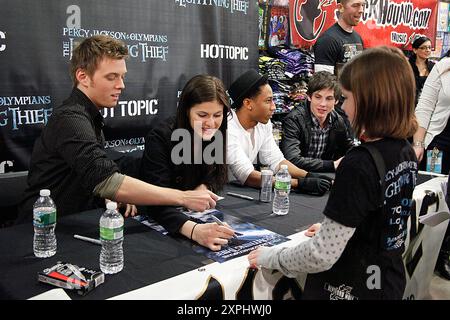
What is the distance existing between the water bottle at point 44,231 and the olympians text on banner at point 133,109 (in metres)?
1.44

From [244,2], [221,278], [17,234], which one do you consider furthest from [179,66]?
[221,278]

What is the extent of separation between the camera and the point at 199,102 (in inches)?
72.5

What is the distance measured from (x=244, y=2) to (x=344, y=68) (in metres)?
2.68

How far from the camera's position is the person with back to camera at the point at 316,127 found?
2900 mm

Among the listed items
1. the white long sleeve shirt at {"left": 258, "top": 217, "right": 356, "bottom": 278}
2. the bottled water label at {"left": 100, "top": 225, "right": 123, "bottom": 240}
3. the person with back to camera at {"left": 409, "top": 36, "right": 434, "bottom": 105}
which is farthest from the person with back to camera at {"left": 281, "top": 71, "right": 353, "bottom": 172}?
the person with back to camera at {"left": 409, "top": 36, "right": 434, "bottom": 105}

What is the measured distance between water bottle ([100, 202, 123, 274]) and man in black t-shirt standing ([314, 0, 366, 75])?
2.79m

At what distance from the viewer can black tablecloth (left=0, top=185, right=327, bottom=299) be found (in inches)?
48.0

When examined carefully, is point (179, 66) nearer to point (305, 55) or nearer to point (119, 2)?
point (119, 2)

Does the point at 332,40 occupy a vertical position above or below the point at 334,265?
above

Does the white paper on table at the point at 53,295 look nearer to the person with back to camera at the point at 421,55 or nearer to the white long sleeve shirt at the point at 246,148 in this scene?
the white long sleeve shirt at the point at 246,148

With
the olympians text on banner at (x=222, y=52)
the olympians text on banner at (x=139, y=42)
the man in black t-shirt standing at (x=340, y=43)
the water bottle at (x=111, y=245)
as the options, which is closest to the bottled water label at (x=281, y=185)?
the water bottle at (x=111, y=245)

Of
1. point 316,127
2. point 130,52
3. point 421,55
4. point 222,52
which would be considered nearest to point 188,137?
point 130,52

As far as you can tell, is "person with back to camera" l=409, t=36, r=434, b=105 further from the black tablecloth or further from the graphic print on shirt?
the graphic print on shirt

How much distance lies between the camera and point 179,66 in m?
3.17
